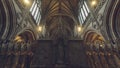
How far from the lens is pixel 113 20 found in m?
13.2

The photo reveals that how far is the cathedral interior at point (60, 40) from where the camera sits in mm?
6769

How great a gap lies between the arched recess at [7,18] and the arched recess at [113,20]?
9.22 metres

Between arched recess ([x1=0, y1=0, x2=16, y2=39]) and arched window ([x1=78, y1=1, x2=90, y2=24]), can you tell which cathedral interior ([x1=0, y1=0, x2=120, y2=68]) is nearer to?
arched recess ([x1=0, y1=0, x2=16, y2=39])

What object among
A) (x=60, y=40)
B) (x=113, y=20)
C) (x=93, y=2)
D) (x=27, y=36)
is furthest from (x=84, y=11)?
(x=60, y=40)

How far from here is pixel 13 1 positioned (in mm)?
12438

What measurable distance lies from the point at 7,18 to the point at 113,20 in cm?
1030

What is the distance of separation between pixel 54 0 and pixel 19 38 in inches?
399

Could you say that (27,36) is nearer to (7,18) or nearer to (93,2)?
(7,18)

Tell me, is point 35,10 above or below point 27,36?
above

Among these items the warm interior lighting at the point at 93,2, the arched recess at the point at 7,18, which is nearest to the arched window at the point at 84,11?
the warm interior lighting at the point at 93,2

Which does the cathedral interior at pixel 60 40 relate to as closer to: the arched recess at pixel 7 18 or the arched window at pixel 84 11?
the arched recess at pixel 7 18

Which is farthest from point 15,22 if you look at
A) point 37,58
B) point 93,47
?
point 93,47

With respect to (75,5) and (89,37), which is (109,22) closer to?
(89,37)

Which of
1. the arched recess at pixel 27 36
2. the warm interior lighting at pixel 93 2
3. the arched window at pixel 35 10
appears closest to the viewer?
the arched recess at pixel 27 36
